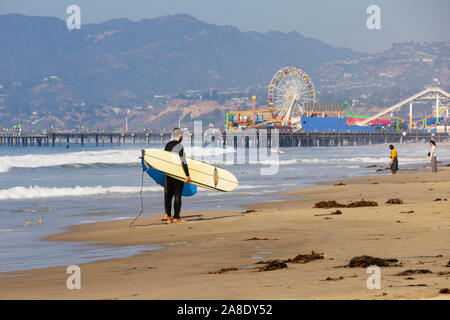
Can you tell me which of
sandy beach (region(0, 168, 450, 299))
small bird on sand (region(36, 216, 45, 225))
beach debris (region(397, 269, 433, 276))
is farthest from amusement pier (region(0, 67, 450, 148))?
beach debris (region(397, 269, 433, 276))

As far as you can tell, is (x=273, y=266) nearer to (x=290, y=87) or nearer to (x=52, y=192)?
(x=52, y=192)

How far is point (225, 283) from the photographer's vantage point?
7141 millimetres

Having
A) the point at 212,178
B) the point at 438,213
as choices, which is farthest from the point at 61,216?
the point at 438,213

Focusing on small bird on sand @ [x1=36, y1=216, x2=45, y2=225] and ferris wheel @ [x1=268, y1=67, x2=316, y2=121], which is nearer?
small bird on sand @ [x1=36, y1=216, x2=45, y2=225]

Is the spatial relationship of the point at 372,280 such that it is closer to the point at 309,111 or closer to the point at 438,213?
the point at 438,213

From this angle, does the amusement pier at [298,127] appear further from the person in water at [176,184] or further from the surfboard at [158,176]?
the person in water at [176,184]

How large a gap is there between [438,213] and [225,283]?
684cm

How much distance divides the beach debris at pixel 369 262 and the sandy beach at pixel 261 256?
11cm

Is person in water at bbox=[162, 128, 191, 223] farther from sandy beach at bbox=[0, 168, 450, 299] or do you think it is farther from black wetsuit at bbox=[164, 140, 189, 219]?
sandy beach at bbox=[0, 168, 450, 299]

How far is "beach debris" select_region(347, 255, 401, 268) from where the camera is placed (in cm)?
793

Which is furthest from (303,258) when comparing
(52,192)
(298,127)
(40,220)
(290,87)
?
(298,127)

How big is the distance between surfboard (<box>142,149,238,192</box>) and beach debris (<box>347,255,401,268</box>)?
21.5 ft

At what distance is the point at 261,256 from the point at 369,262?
1874mm

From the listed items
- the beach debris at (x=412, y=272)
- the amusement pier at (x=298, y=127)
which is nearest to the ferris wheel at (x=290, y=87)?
the amusement pier at (x=298, y=127)
